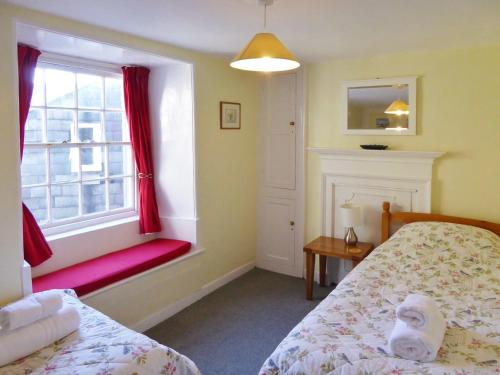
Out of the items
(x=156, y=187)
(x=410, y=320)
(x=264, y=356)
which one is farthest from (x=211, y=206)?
(x=410, y=320)

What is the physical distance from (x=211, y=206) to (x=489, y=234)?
226 cm

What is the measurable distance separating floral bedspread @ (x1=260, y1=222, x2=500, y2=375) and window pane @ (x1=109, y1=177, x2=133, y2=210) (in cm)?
210

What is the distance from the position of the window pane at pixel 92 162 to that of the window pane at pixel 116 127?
156mm

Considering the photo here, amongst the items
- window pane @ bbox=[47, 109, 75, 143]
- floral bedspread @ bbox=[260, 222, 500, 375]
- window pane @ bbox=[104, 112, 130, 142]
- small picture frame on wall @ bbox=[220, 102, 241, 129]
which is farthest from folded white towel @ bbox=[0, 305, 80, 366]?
small picture frame on wall @ bbox=[220, 102, 241, 129]

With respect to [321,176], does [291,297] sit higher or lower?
lower

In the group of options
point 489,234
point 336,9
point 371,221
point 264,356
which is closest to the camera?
point 336,9

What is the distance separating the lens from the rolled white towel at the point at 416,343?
160cm

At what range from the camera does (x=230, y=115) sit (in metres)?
3.89

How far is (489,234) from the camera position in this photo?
2.99m

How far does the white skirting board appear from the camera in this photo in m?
3.12

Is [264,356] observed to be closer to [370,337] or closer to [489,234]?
[370,337]

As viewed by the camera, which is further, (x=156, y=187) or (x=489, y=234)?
(x=156, y=187)

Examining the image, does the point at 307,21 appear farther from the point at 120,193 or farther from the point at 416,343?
the point at 120,193

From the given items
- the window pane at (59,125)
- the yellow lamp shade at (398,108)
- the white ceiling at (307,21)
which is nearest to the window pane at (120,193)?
the window pane at (59,125)
